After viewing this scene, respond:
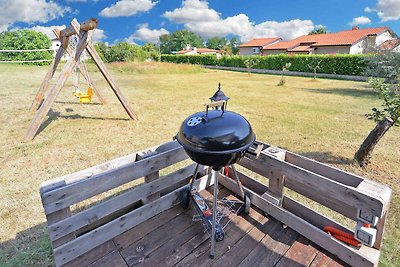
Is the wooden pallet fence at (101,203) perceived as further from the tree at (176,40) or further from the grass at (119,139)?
the tree at (176,40)

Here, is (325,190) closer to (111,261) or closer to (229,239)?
(229,239)

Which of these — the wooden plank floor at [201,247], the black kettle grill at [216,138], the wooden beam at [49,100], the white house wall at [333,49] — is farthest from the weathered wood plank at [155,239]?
the white house wall at [333,49]

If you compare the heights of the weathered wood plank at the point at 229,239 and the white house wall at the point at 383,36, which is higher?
the white house wall at the point at 383,36

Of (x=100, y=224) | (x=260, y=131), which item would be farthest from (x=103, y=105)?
(x=100, y=224)

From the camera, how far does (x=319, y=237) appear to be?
1.93 m

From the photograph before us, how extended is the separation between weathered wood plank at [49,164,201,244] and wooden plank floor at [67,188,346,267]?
0.27 meters

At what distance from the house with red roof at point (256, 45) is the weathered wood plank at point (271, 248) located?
3987cm

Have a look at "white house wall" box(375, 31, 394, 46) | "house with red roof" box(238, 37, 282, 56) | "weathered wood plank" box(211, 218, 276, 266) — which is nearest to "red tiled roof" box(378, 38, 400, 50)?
"weathered wood plank" box(211, 218, 276, 266)

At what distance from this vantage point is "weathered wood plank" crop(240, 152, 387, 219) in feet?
5.16

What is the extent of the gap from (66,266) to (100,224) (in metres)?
0.40

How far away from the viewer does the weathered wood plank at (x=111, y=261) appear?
179 cm

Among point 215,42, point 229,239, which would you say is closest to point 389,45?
point 229,239

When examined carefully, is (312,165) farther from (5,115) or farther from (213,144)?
(5,115)

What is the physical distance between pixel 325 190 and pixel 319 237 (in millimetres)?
422
